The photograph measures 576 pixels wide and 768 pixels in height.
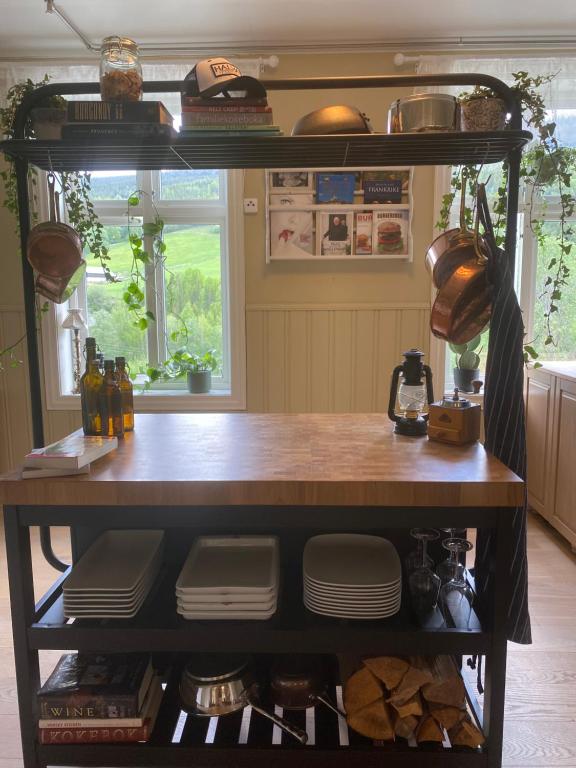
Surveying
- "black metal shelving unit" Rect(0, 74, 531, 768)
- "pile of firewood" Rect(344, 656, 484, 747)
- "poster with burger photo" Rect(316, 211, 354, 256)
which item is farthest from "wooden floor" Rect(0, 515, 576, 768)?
"poster with burger photo" Rect(316, 211, 354, 256)

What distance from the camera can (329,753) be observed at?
1.34m

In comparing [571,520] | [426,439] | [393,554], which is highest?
[426,439]

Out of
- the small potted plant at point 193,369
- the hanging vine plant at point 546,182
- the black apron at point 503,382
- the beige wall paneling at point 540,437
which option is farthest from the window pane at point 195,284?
the black apron at point 503,382

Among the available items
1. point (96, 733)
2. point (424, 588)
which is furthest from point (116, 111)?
point (96, 733)

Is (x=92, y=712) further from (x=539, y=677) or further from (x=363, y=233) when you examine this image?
(x=363, y=233)

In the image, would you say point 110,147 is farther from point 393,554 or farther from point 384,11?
point 384,11

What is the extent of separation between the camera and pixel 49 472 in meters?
1.31

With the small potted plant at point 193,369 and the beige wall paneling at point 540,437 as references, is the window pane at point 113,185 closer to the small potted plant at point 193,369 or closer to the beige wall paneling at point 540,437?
the small potted plant at point 193,369

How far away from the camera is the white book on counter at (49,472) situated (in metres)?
1.31

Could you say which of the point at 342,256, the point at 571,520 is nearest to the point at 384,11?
the point at 342,256

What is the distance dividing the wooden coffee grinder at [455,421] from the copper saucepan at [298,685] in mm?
699

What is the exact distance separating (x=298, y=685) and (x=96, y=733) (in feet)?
1.65

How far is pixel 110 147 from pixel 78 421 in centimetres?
236

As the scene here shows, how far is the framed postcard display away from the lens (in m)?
3.30
